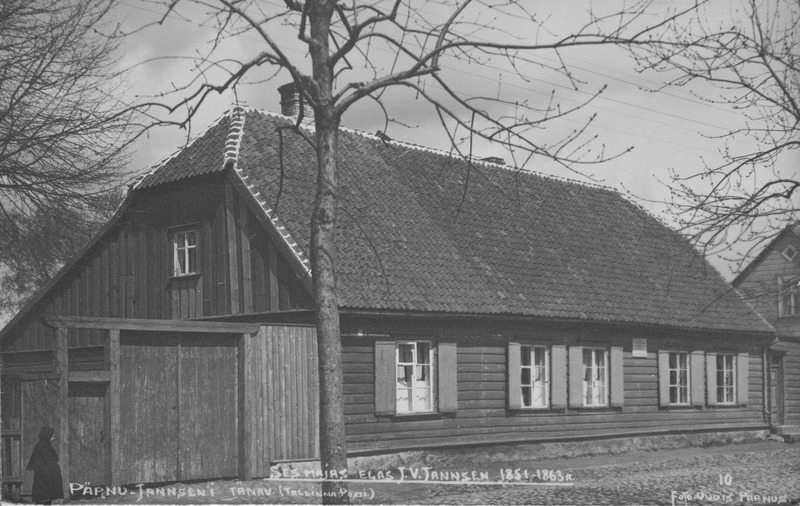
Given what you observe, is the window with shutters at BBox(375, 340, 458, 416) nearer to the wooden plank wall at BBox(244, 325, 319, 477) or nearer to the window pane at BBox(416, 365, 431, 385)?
the window pane at BBox(416, 365, 431, 385)

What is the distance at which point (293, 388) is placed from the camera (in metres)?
16.7

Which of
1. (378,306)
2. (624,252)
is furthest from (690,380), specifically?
(378,306)

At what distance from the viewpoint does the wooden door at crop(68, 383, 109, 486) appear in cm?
1385

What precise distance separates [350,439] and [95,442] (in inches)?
204

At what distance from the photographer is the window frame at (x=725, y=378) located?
27000 mm

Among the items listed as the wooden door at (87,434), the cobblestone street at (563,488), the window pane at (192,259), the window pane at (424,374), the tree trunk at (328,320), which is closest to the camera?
the tree trunk at (328,320)

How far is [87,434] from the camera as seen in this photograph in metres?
14.0

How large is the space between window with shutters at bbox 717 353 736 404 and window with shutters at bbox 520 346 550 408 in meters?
6.86

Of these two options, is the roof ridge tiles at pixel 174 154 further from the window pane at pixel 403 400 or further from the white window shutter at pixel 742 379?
the white window shutter at pixel 742 379

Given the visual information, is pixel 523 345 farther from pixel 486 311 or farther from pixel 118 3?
pixel 118 3

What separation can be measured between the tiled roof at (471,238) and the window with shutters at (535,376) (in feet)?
3.08

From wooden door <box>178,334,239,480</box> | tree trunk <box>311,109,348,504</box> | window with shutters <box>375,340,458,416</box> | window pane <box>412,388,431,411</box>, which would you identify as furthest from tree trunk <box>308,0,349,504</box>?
window pane <box>412,388,431,411</box>

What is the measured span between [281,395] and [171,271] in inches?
195

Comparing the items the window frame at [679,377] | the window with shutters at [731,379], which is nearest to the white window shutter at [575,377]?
the window frame at [679,377]
